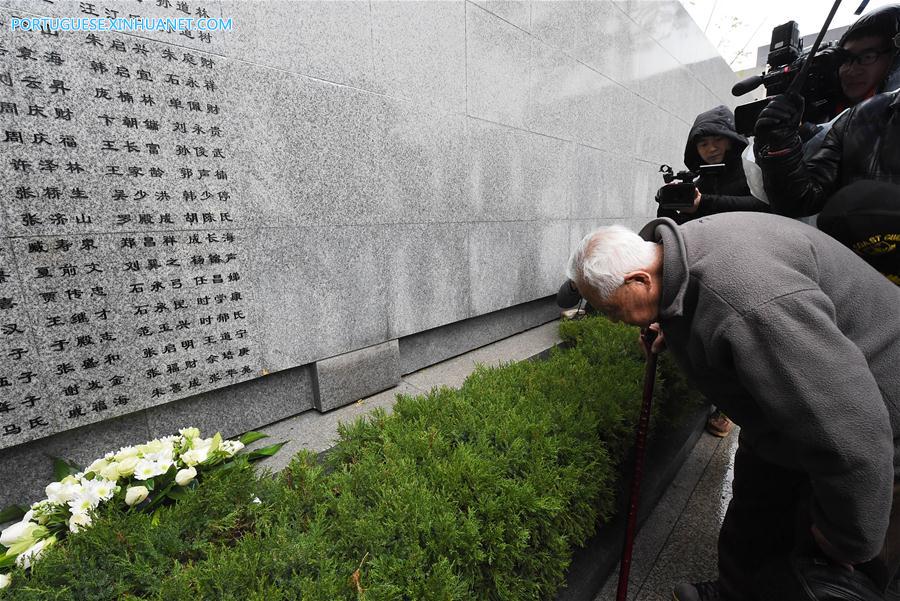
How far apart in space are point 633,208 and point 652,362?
646 cm

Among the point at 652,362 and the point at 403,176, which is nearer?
the point at 652,362

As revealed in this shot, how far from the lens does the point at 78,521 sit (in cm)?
171

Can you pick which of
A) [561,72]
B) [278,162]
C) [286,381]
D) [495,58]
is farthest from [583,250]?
[561,72]

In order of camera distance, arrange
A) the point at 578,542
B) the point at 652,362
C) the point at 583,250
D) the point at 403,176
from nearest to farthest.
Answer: the point at 583,250
the point at 578,542
the point at 652,362
the point at 403,176

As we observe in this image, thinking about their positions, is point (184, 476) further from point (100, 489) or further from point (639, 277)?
point (639, 277)

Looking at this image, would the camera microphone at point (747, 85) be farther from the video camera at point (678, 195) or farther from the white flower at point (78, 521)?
the white flower at point (78, 521)

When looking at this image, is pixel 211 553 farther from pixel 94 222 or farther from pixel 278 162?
pixel 278 162

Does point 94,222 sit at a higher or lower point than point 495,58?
lower

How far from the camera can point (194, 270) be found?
8.92 ft

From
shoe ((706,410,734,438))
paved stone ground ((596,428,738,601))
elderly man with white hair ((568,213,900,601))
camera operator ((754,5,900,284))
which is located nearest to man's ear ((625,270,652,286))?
elderly man with white hair ((568,213,900,601))

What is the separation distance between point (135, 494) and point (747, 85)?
419 cm

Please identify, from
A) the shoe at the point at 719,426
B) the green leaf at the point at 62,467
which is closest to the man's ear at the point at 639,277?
the green leaf at the point at 62,467

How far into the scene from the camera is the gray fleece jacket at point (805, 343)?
4.38ft

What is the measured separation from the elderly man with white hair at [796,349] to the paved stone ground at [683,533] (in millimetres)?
879
